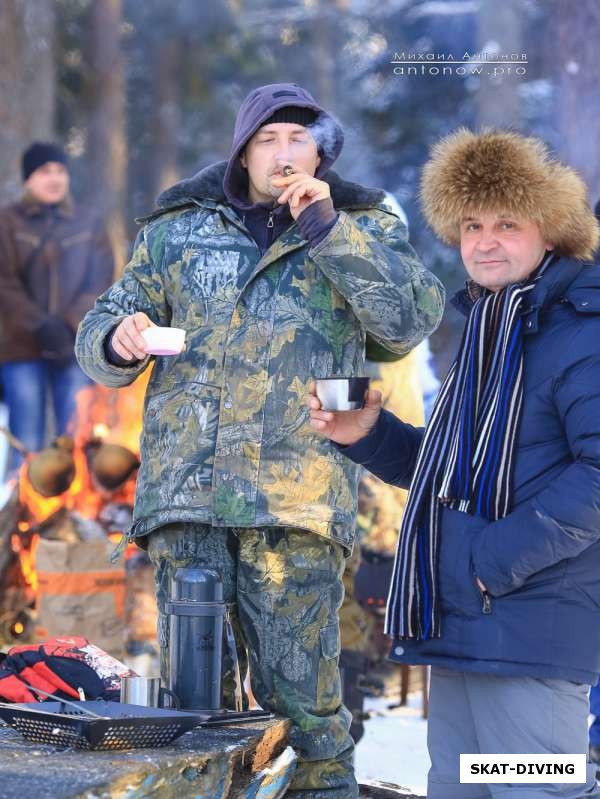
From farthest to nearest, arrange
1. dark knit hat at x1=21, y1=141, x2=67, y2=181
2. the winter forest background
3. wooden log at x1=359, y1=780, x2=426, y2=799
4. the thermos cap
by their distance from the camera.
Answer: the winter forest background → dark knit hat at x1=21, y1=141, x2=67, y2=181 → wooden log at x1=359, y1=780, x2=426, y2=799 → the thermos cap

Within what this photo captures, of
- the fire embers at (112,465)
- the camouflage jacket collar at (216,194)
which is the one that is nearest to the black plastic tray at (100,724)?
the camouflage jacket collar at (216,194)

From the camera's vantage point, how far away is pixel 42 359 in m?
8.62

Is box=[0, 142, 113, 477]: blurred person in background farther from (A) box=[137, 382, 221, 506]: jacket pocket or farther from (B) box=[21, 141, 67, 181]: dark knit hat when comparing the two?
(A) box=[137, 382, 221, 506]: jacket pocket

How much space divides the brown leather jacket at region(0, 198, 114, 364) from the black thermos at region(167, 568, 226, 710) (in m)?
5.69

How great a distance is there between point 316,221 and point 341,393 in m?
0.44

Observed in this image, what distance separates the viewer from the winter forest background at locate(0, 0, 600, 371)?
11898 mm

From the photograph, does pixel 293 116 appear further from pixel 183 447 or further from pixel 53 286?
pixel 53 286

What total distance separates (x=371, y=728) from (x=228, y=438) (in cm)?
267

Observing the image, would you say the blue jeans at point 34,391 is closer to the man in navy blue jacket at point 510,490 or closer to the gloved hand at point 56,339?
the gloved hand at point 56,339

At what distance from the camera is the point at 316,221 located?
3.15 m

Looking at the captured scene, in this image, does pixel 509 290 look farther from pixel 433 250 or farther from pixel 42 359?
pixel 433 250

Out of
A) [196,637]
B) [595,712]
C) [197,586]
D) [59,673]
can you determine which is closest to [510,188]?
[197,586]

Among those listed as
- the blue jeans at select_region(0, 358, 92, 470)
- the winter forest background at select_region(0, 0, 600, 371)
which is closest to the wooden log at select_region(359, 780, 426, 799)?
the blue jeans at select_region(0, 358, 92, 470)

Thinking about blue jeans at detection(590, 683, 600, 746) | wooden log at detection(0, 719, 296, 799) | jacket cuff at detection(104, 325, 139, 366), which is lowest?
blue jeans at detection(590, 683, 600, 746)
